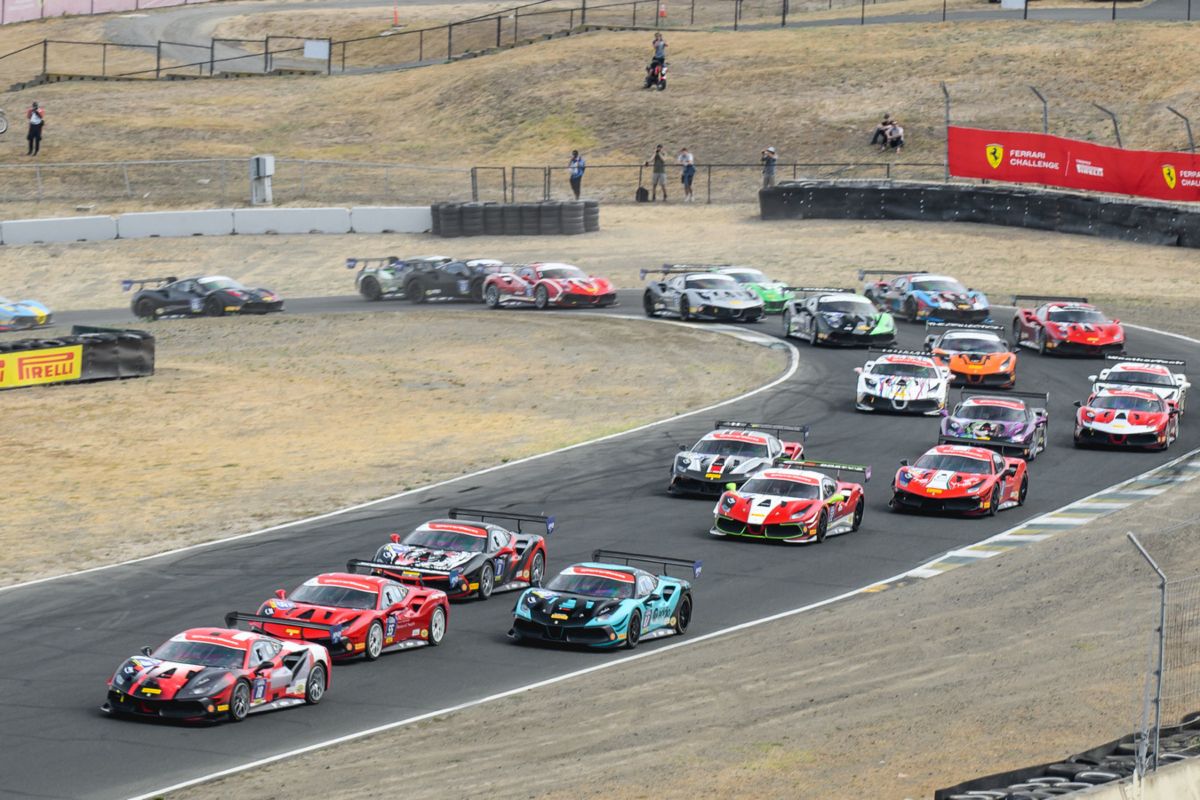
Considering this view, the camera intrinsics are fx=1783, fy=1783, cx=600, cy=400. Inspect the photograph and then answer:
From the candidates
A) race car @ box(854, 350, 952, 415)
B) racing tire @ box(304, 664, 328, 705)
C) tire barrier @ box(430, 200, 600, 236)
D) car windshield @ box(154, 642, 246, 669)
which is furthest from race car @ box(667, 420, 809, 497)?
tire barrier @ box(430, 200, 600, 236)

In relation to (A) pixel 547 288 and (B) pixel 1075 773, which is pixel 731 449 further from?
(A) pixel 547 288

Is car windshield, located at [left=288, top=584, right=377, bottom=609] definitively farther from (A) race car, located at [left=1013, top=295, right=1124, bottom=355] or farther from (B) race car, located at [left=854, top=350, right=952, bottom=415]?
(A) race car, located at [left=1013, top=295, right=1124, bottom=355]

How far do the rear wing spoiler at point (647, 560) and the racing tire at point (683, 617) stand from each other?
2.68 feet

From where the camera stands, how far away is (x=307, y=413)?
3962 centimetres

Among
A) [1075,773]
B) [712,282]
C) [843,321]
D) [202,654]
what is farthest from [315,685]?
[712,282]

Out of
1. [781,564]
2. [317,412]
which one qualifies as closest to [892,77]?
[317,412]

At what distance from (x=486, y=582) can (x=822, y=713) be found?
8.13m

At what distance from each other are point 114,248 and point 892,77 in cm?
3361

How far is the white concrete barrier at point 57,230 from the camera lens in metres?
61.7

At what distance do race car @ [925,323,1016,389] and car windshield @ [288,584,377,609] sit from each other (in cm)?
2096

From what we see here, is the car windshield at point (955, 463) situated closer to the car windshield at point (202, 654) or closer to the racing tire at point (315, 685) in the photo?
the racing tire at point (315, 685)

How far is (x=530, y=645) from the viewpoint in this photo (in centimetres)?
2298

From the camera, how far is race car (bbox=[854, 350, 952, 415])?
37.9 meters

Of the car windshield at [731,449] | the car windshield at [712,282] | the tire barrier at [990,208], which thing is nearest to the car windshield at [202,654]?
the car windshield at [731,449]
